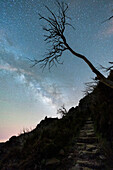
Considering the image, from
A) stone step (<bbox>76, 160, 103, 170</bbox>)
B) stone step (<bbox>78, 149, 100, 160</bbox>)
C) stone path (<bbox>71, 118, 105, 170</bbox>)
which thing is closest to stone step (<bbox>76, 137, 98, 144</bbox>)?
stone path (<bbox>71, 118, 105, 170</bbox>)

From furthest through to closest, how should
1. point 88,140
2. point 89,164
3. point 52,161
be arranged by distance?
point 88,140 < point 52,161 < point 89,164

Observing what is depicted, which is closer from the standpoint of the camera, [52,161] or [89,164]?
[89,164]

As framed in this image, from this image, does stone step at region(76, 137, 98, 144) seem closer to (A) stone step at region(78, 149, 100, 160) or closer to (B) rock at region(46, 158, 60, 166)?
(A) stone step at region(78, 149, 100, 160)

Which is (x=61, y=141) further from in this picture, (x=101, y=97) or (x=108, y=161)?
(x=101, y=97)

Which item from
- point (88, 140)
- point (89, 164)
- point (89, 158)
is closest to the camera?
point (89, 164)

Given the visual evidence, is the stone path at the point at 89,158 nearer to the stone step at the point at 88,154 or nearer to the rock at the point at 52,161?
the stone step at the point at 88,154

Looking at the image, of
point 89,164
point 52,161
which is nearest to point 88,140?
point 89,164

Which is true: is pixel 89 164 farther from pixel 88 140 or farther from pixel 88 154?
pixel 88 140

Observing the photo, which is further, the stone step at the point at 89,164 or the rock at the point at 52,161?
the rock at the point at 52,161

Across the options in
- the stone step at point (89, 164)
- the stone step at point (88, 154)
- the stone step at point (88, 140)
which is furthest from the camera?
the stone step at point (88, 140)

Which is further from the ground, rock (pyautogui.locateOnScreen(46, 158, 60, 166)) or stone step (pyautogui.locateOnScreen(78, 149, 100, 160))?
rock (pyautogui.locateOnScreen(46, 158, 60, 166))

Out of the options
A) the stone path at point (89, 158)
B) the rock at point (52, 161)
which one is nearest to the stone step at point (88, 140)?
the stone path at point (89, 158)

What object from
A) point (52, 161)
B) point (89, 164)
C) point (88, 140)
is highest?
point (88, 140)

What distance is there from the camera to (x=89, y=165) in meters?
3.08
